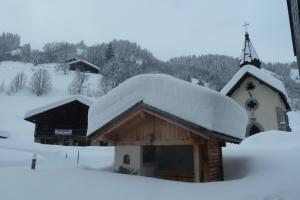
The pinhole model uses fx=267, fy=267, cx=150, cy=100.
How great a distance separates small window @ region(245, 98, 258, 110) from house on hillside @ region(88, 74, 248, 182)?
17.8 metres

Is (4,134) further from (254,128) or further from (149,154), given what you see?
(254,128)

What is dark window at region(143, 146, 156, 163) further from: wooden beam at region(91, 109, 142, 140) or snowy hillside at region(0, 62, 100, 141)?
snowy hillside at region(0, 62, 100, 141)

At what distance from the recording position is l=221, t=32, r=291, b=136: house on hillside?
86.1 feet

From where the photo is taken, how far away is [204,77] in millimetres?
100188

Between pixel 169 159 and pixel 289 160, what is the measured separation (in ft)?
18.4

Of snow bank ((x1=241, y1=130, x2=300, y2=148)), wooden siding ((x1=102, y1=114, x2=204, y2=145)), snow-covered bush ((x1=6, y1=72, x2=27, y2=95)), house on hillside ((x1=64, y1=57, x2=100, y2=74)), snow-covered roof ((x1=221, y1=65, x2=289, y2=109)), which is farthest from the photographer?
house on hillside ((x1=64, y1=57, x2=100, y2=74))

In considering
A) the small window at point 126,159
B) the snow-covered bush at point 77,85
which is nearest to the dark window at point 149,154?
the small window at point 126,159

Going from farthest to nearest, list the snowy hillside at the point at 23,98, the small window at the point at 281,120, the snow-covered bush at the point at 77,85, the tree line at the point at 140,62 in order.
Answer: the tree line at the point at 140,62
the snow-covered bush at the point at 77,85
the snowy hillside at the point at 23,98
the small window at the point at 281,120

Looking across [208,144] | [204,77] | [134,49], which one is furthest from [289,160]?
[134,49]

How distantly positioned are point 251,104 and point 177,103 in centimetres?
2054

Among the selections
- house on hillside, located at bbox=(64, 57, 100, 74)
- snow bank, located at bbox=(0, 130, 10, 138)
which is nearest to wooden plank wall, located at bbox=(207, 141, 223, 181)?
snow bank, located at bbox=(0, 130, 10, 138)

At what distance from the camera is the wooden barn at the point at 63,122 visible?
25.5 metres

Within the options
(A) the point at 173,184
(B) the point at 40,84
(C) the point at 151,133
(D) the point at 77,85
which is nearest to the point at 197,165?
(A) the point at 173,184

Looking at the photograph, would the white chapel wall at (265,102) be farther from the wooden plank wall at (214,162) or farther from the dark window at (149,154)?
the wooden plank wall at (214,162)
